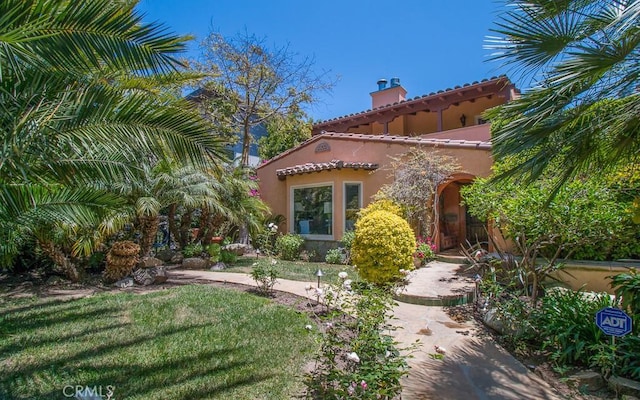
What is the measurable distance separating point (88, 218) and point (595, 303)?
28.7 ft

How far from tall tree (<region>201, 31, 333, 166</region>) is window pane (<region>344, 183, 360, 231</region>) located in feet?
17.6

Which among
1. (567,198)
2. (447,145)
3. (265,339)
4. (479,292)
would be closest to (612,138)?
(567,198)

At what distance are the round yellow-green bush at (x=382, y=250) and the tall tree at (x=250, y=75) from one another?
32.5 feet

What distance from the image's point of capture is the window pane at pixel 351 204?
15359 millimetres

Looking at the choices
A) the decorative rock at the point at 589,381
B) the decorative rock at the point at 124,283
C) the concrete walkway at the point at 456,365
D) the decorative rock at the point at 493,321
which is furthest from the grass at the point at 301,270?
the decorative rock at the point at 589,381

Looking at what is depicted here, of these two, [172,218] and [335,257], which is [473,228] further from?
[172,218]

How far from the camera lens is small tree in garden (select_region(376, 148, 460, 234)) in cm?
1294

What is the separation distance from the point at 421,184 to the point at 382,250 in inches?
223

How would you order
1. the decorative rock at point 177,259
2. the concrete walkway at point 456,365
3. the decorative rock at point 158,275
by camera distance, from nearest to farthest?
the concrete walkway at point 456,365 < the decorative rock at point 158,275 < the decorative rock at point 177,259

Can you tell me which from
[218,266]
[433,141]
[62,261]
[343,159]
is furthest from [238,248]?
[433,141]

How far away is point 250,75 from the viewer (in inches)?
684

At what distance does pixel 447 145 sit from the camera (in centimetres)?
1331

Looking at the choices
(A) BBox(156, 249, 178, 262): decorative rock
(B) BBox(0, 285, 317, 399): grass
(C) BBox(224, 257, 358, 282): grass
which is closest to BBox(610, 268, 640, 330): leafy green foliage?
(B) BBox(0, 285, 317, 399): grass

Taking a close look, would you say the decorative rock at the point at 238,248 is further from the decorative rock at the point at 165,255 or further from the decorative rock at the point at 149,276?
the decorative rock at the point at 149,276
